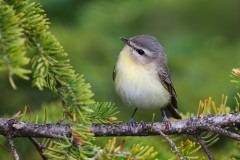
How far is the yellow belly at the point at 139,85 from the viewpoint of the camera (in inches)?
175

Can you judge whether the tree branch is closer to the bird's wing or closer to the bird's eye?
the bird's wing

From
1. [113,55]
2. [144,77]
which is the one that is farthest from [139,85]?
[113,55]

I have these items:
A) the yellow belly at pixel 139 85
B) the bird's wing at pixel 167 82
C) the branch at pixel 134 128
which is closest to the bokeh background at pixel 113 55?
the bird's wing at pixel 167 82

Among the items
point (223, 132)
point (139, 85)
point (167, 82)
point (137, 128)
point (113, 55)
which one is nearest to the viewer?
point (223, 132)

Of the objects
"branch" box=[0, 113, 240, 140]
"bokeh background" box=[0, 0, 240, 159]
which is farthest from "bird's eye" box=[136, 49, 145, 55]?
"branch" box=[0, 113, 240, 140]

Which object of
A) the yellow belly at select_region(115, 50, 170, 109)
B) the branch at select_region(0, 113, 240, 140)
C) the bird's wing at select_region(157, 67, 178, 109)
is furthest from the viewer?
the bird's wing at select_region(157, 67, 178, 109)

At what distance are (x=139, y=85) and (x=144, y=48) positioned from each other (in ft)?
1.86

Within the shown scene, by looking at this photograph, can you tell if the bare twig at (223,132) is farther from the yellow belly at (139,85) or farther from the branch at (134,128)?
the yellow belly at (139,85)

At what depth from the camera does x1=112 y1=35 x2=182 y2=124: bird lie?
14.6 ft

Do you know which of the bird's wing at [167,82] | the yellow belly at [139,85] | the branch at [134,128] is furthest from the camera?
the bird's wing at [167,82]

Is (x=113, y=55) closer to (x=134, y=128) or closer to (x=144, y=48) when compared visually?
(x=144, y=48)

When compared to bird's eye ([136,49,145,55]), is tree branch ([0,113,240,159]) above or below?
below

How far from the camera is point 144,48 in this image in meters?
4.80

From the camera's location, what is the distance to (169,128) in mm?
3119
